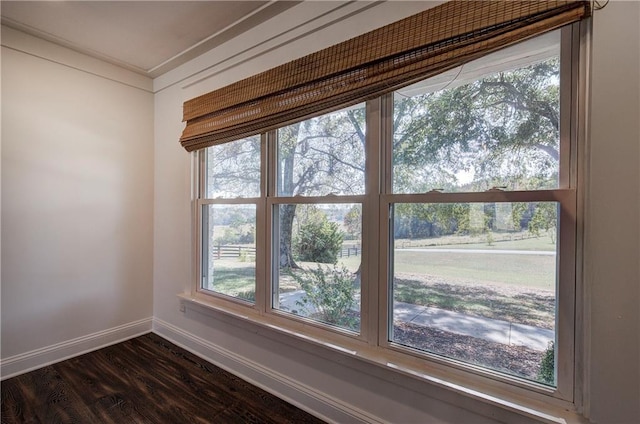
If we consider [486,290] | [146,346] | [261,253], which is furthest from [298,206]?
[146,346]

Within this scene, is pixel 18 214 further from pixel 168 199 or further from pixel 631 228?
pixel 631 228

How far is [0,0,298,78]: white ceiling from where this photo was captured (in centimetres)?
182

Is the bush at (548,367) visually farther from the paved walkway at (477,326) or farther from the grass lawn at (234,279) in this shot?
the grass lawn at (234,279)

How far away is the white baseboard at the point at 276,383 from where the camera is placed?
162 centimetres

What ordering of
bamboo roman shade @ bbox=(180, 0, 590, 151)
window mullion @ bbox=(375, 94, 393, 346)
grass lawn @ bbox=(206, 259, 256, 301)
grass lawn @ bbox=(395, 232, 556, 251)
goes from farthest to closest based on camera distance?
grass lawn @ bbox=(206, 259, 256, 301), window mullion @ bbox=(375, 94, 393, 346), grass lawn @ bbox=(395, 232, 556, 251), bamboo roman shade @ bbox=(180, 0, 590, 151)

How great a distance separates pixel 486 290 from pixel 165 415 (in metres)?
1.94

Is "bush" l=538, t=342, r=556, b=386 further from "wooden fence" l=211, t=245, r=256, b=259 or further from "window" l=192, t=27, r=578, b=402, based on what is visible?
"wooden fence" l=211, t=245, r=256, b=259

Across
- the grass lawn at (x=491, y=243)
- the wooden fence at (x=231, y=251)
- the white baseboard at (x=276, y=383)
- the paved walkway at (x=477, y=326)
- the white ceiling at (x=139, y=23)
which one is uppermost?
the white ceiling at (x=139, y=23)

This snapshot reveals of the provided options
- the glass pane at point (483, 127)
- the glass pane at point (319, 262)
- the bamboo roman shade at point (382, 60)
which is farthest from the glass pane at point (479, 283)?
the bamboo roman shade at point (382, 60)

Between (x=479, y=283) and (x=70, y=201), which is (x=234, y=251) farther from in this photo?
(x=479, y=283)

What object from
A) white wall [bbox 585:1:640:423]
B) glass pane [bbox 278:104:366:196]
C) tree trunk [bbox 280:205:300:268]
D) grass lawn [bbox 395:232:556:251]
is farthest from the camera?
tree trunk [bbox 280:205:300:268]

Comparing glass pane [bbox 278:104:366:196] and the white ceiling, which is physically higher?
the white ceiling

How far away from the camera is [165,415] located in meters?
1.72

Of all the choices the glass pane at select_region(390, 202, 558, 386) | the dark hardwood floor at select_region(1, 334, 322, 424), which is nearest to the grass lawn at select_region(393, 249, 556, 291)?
the glass pane at select_region(390, 202, 558, 386)
